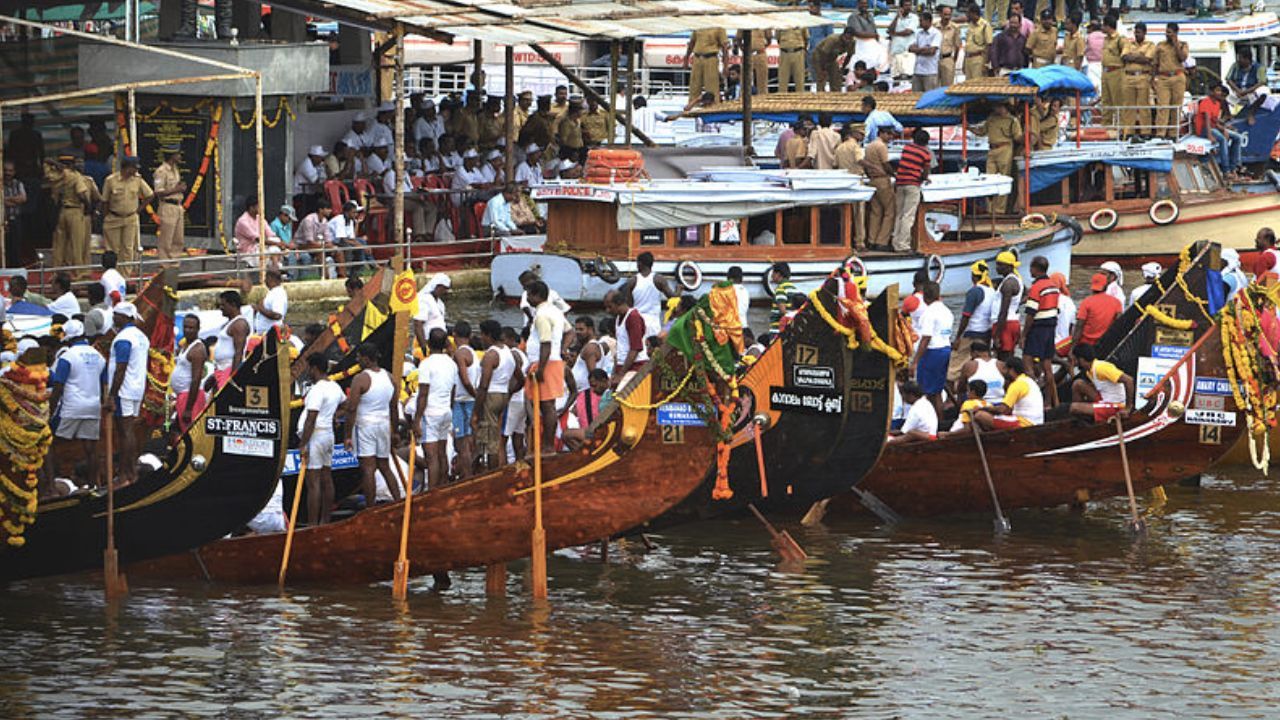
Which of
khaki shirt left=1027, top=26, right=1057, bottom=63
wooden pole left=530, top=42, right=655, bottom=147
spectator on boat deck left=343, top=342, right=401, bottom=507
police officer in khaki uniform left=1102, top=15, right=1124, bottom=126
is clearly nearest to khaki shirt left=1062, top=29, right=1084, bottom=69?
khaki shirt left=1027, top=26, right=1057, bottom=63

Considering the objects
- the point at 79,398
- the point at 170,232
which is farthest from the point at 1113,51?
the point at 79,398

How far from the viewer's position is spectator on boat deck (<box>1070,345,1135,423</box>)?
66.5 feet

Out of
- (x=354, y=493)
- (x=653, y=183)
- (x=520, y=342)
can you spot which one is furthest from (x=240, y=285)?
(x=354, y=493)

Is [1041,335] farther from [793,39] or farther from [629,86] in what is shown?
[793,39]

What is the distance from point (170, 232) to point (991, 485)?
1288cm

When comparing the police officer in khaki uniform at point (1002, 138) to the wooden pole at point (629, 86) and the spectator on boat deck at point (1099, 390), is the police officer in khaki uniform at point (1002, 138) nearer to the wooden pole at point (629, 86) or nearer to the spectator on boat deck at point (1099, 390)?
the wooden pole at point (629, 86)

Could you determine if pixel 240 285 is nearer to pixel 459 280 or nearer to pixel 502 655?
pixel 459 280

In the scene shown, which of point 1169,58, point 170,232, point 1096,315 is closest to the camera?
Result: point 1096,315

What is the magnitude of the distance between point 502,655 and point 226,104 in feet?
50.2

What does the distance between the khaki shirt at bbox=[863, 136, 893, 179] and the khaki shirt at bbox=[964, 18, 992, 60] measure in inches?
304

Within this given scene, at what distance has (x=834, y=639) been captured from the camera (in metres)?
17.2

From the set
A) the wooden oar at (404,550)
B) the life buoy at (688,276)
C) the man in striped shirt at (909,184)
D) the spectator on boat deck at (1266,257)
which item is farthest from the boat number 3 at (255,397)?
the man in striped shirt at (909,184)

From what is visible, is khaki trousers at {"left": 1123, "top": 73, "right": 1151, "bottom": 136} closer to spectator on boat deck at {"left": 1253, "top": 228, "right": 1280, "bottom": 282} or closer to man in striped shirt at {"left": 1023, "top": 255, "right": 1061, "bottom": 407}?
spectator on boat deck at {"left": 1253, "top": 228, "right": 1280, "bottom": 282}

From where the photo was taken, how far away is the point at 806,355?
18.4 m
